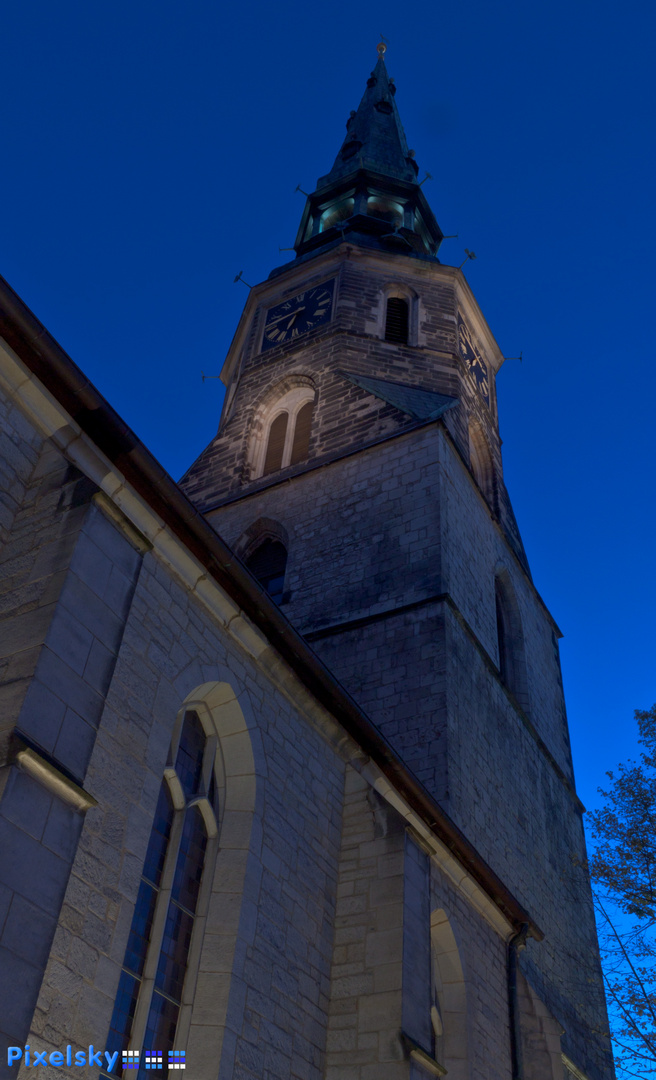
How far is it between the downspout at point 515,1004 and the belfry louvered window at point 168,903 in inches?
176

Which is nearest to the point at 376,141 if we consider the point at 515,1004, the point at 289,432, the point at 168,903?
A: the point at 289,432

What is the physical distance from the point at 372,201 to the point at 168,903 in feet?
79.7

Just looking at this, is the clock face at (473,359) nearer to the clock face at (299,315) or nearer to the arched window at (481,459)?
the arched window at (481,459)

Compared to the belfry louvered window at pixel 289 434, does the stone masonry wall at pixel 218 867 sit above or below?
below

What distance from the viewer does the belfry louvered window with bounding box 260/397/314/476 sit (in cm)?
1847

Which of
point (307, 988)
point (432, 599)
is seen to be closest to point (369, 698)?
point (432, 599)

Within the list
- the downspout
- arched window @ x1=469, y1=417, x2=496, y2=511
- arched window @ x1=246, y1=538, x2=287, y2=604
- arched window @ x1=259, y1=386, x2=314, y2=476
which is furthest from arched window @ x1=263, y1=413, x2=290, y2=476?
the downspout

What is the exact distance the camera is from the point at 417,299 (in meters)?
21.2

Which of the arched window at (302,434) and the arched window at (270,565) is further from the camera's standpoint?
the arched window at (302,434)

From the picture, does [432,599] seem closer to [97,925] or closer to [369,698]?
[369,698]

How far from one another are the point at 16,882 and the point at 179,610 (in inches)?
110

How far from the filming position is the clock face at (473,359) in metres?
21.0

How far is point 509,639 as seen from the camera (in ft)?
54.2

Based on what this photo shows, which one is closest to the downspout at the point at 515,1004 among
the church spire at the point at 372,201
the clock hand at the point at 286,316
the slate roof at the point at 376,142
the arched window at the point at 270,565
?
the arched window at the point at 270,565
